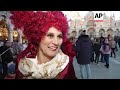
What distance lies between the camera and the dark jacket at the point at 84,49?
29.3ft

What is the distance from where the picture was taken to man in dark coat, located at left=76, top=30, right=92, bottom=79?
8.92m

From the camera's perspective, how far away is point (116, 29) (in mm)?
8812

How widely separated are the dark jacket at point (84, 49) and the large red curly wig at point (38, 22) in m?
0.43

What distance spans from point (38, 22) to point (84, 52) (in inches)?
58.5

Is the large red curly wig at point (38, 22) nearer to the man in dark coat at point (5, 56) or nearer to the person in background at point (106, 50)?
the man in dark coat at point (5, 56)

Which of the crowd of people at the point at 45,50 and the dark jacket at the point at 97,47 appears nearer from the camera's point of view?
the crowd of people at the point at 45,50

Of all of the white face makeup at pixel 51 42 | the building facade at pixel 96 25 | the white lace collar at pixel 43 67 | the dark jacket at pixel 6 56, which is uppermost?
the building facade at pixel 96 25

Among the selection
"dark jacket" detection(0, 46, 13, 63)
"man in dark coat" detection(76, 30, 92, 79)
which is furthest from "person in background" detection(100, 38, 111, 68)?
"dark jacket" detection(0, 46, 13, 63)

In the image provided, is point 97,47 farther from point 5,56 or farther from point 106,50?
point 5,56

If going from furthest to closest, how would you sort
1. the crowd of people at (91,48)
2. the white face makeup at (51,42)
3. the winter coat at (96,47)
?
the winter coat at (96,47) < the crowd of people at (91,48) < the white face makeup at (51,42)

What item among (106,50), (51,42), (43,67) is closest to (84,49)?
(106,50)

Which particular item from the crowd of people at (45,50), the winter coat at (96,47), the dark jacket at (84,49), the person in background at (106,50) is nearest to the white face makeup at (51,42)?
the crowd of people at (45,50)

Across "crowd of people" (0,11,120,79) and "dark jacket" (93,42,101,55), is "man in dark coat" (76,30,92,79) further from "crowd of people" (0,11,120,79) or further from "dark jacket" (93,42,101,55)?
"dark jacket" (93,42,101,55)

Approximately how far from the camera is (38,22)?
28.7ft
